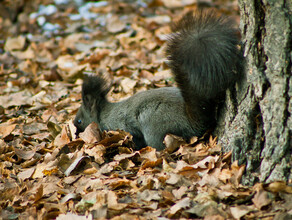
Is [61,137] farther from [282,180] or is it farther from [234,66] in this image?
[282,180]

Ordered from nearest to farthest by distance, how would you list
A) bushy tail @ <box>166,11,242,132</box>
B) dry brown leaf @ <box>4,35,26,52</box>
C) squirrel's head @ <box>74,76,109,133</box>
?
bushy tail @ <box>166,11,242,132</box>, squirrel's head @ <box>74,76,109,133</box>, dry brown leaf @ <box>4,35,26,52</box>

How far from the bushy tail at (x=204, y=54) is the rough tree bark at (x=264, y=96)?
0.35ft

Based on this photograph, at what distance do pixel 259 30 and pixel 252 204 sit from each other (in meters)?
1.12

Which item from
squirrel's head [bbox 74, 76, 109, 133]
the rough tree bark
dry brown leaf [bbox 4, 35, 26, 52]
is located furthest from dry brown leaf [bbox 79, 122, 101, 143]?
dry brown leaf [bbox 4, 35, 26, 52]

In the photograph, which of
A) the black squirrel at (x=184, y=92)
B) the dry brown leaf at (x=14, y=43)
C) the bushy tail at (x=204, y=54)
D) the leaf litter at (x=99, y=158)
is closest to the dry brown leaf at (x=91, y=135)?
the leaf litter at (x=99, y=158)

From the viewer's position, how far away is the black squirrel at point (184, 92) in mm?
2676

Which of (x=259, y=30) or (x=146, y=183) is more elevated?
(x=259, y=30)

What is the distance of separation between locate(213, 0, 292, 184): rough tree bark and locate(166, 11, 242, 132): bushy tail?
4.1 inches

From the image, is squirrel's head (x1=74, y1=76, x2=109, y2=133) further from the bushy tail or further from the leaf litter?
the bushy tail

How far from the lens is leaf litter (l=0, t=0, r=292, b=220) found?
2352 millimetres

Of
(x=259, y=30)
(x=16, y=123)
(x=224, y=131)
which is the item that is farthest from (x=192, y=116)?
(x=16, y=123)

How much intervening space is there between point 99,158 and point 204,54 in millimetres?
1241

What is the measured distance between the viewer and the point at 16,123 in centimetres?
416

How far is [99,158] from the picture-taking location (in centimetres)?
315
